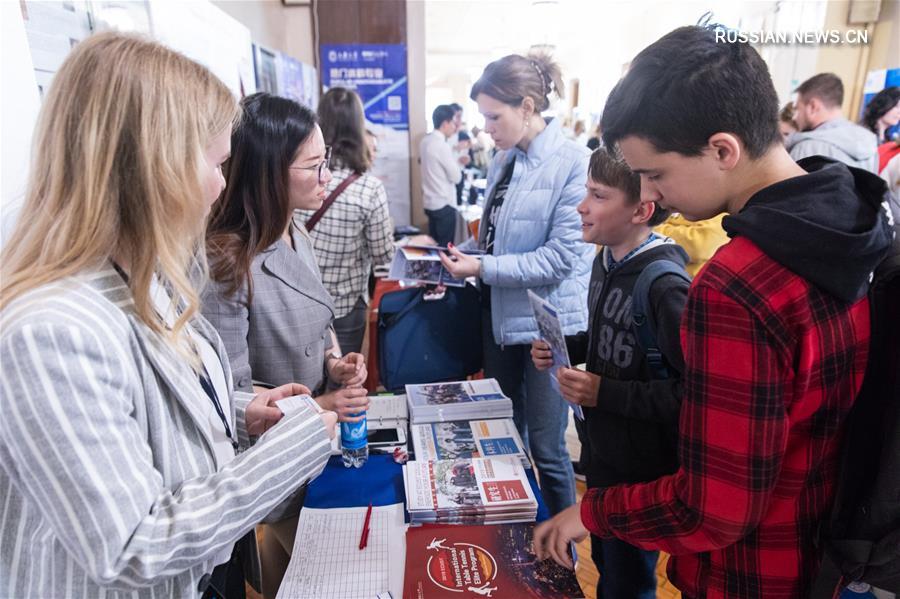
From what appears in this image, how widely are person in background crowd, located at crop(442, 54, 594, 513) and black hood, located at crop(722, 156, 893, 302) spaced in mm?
1110

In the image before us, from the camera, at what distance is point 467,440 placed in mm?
1293

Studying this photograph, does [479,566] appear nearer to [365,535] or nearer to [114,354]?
[365,535]

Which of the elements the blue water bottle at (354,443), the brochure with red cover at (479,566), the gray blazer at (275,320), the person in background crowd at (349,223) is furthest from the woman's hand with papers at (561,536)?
the person in background crowd at (349,223)

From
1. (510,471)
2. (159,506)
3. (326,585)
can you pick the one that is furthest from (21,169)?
(510,471)

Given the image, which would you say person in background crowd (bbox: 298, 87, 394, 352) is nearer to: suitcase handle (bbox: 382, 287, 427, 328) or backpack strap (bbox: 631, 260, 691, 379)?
suitcase handle (bbox: 382, 287, 427, 328)

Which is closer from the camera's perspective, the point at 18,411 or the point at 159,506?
the point at 18,411

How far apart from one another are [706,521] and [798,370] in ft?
0.78

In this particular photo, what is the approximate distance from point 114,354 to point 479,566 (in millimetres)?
661

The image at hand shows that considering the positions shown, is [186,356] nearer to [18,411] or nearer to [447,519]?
[18,411]

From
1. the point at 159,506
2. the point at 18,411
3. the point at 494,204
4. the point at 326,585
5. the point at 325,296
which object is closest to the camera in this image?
the point at 18,411

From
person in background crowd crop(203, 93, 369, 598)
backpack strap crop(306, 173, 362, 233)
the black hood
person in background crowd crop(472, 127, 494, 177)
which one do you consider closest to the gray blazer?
person in background crowd crop(203, 93, 369, 598)

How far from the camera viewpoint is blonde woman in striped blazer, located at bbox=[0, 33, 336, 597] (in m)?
0.54

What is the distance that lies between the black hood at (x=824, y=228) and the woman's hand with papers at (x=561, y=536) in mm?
505

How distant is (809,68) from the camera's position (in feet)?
19.3
